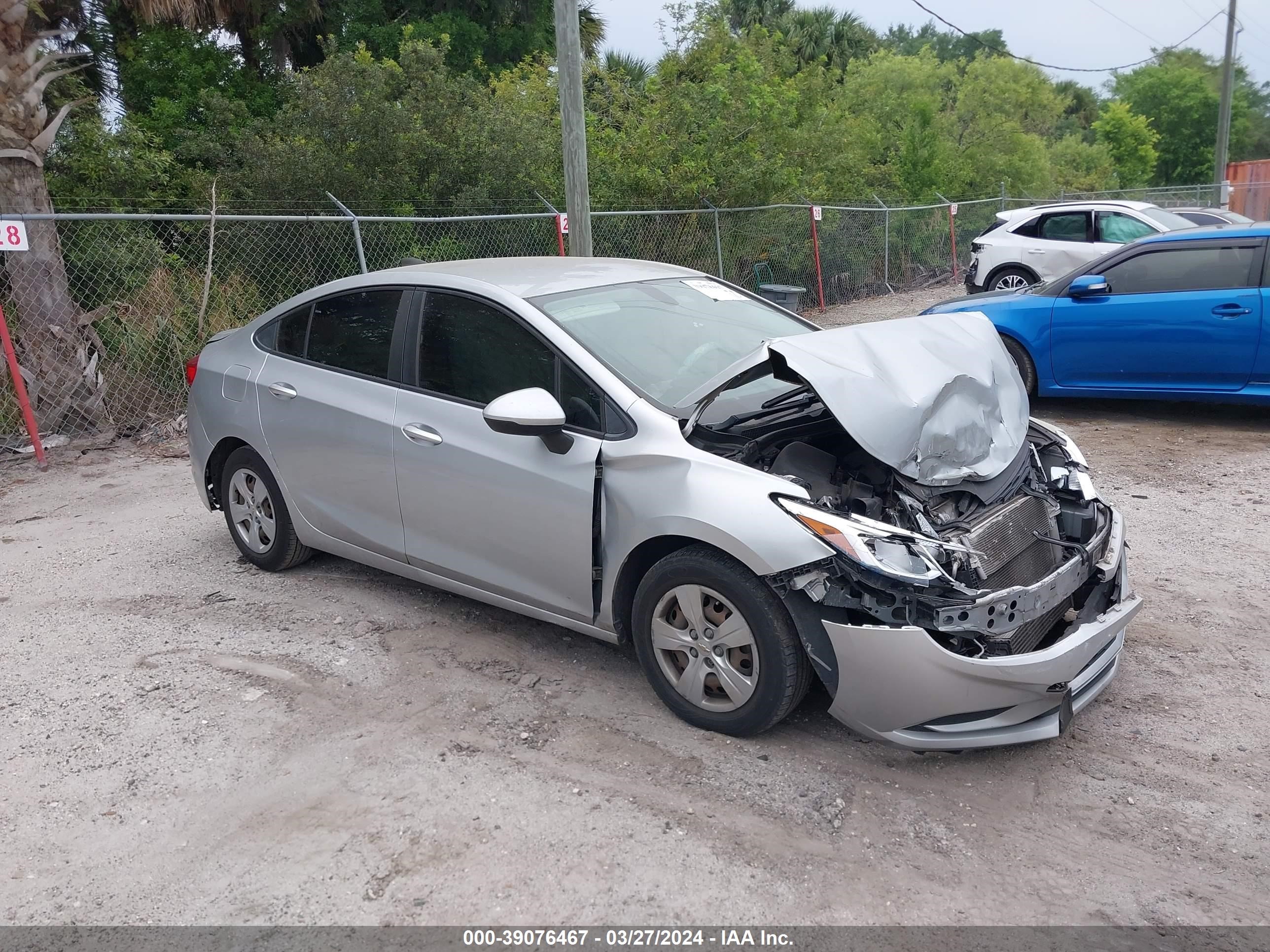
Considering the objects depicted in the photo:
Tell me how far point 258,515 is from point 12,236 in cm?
406

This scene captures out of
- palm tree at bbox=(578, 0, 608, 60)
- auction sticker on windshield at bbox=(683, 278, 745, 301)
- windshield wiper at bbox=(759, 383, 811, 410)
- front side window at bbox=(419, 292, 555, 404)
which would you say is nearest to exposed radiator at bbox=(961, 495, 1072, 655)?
windshield wiper at bbox=(759, 383, 811, 410)

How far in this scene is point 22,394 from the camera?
8.06 meters

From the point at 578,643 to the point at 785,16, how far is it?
41.1m

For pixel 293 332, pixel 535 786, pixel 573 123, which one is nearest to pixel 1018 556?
pixel 535 786

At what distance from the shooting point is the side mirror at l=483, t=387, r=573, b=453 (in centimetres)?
377

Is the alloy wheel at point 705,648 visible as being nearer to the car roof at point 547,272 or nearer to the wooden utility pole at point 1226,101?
the car roof at point 547,272

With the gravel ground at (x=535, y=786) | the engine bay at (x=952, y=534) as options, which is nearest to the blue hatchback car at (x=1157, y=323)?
the gravel ground at (x=535, y=786)

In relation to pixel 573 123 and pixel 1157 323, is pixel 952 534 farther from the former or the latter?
pixel 573 123

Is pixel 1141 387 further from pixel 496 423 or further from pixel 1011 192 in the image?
pixel 1011 192

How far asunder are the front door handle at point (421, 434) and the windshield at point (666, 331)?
0.71m

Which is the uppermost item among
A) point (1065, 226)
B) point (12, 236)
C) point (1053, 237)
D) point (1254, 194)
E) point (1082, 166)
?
point (1082, 166)

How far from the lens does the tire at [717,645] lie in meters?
3.43

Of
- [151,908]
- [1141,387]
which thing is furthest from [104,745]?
[1141,387]

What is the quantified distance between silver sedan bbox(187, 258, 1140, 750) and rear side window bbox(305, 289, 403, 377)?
2 cm
